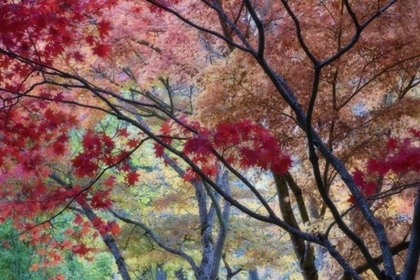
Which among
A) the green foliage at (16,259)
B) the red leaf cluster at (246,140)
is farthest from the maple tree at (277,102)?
the green foliage at (16,259)

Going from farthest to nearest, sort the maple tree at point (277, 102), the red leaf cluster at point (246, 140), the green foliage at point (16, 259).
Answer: the green foliage at point (16, 259) → the red leaf cluster at point (246, 140) → the maple tree at point (277, 102)

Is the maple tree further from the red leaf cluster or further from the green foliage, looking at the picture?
the green foliage

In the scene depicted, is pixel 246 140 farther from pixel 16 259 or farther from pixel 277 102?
pixel 16 259

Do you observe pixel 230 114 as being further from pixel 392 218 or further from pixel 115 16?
pixel 115 16

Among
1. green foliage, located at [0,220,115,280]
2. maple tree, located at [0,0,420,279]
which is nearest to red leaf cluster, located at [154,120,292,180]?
maple tree, located at [0,0,420,279]

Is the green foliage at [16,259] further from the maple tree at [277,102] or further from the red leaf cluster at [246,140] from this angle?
the red leaf cluster at [246,140]

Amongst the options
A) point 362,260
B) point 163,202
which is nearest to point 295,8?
point 362,260

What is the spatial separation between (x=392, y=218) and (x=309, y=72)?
6.66ft

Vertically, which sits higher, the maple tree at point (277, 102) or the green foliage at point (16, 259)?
the green foliage at point (16, 259)

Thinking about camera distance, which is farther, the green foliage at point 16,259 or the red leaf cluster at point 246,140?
the green foliage at point 16,259

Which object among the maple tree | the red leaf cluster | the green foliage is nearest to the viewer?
the maple tree

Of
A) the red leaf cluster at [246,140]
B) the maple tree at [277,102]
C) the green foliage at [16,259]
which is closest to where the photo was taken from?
the maple tree at [277,102]

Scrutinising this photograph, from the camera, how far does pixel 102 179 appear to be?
26.7ft

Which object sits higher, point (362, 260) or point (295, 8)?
point (295, 8)
